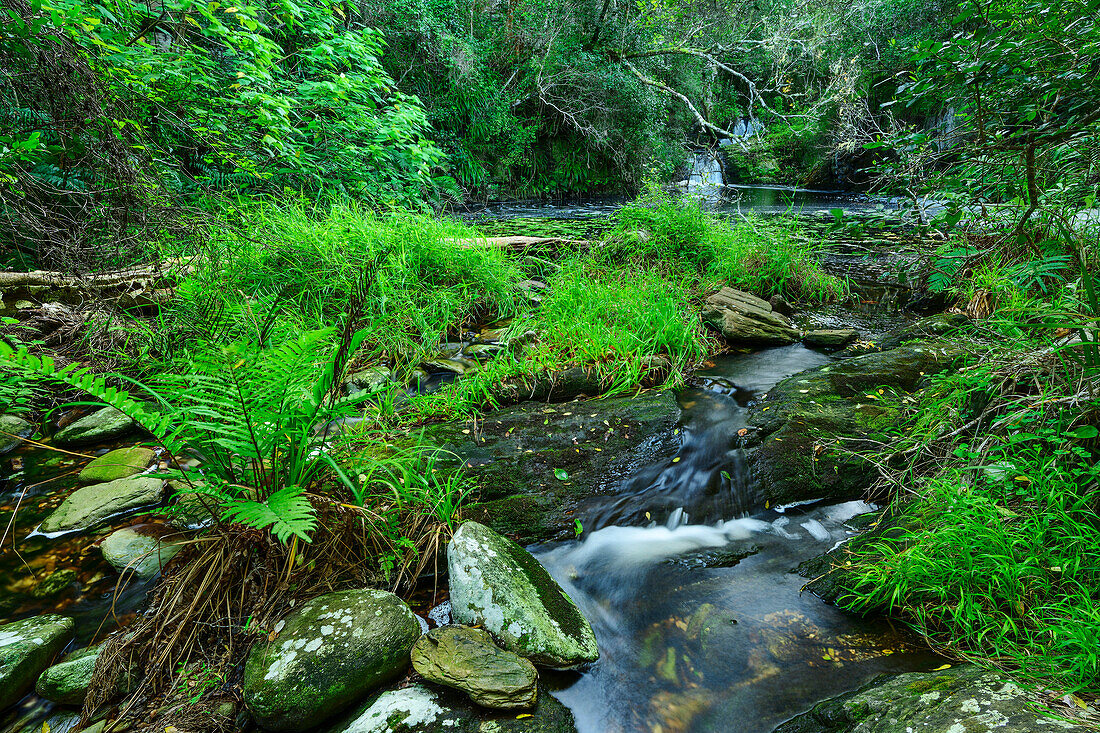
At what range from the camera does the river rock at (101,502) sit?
2.67m

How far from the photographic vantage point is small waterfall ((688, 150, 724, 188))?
2046 centimetres

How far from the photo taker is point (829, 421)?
131 inches

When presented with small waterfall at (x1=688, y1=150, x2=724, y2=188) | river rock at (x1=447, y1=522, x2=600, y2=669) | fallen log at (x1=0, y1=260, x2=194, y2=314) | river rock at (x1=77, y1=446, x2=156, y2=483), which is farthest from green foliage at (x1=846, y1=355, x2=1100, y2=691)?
small waterfall at (x1=688, y1=150, x2=724, y2=188)

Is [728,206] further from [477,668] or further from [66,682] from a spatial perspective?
[66,682]

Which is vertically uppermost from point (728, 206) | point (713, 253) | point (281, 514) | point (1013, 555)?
point (728, 206)

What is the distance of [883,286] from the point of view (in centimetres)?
716

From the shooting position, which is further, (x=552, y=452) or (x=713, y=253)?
(x=713, y=253)

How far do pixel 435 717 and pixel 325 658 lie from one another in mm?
422

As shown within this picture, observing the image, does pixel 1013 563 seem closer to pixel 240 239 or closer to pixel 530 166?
pixel 240 239

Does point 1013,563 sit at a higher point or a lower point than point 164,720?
higher

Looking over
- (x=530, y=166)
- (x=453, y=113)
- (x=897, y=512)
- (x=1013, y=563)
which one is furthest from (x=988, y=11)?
(x=530, y=166)

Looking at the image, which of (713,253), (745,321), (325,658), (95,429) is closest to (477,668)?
(325,658)

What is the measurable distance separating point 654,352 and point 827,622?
2641 mm

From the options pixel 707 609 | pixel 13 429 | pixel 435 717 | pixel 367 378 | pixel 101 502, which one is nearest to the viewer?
pixel 435 717
